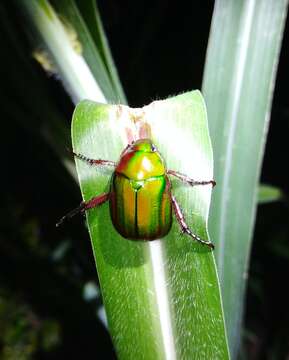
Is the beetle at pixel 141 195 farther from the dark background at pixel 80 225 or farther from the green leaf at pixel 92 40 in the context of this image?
the dark background at pixel 80 225

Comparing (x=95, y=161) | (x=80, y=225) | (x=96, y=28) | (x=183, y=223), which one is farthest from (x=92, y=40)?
(x=80, y=225)

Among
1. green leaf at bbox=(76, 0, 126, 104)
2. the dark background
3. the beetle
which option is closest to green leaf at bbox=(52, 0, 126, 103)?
green leaf at bbox=(76, 0, 126, 104)

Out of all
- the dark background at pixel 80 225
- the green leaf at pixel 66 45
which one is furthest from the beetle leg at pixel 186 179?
the dark background at pixel 80 225

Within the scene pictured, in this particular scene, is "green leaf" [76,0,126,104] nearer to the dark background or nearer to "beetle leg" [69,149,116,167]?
"beetle leg" [69,149,116,167]

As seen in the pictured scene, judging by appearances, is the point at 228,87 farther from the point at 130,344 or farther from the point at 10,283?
the point at 10,283

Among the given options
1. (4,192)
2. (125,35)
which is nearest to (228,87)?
(125,35)

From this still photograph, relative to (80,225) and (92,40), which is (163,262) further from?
(80,225)
